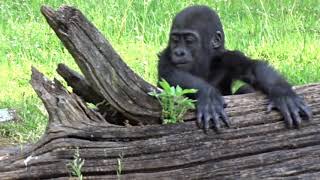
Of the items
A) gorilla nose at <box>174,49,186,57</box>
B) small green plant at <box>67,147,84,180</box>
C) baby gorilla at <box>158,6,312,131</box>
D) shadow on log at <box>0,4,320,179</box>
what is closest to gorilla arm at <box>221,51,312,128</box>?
baby gorilla at <box>158,6,312,131</box>

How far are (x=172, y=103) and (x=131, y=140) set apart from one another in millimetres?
289

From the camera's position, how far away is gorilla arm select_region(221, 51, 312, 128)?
3.97m

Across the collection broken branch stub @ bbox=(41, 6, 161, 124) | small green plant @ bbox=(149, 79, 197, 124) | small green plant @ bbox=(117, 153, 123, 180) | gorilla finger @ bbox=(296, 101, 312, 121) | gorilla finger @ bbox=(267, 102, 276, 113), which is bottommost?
small green plant @ bbox=(117, 153, 123, 180)

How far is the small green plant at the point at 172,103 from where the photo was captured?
3.77m

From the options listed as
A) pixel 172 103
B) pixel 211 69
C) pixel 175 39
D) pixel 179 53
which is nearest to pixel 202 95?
pixel 172 103

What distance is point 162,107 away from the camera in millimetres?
3859

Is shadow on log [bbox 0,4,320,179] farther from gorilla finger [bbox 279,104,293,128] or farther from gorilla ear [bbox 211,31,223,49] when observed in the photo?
gorilla ear [bbox 211,31,223,49]

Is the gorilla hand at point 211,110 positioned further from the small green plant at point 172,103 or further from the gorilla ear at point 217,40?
the gorilla ear at point 217,40

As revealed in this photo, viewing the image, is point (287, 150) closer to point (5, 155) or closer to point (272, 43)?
point (5, 155)

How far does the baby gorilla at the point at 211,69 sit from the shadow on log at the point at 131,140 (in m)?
0.15

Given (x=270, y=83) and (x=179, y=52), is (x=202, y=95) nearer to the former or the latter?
(x=270, y=83)

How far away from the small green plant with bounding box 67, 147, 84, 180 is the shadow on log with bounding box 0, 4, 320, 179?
3 cm

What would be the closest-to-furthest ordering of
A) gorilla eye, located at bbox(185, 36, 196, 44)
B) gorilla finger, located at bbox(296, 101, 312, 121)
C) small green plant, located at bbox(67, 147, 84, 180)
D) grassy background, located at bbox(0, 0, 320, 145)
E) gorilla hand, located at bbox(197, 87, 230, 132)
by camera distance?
small green plant, located at bbox(67, 147, 84, 180) → gorilla hand, located at bbox(197, 87, 230, 132) → gorilla finger, located at bbox(296, 101, 312, 121) → gorilla eye, located at bbox(185, 36, 196, 44) → grassy background, located at bbox(0, 0, 320, 145)

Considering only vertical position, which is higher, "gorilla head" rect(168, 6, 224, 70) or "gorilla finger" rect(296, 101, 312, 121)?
"gorilla head" rect(168, 6, 224, 70)
